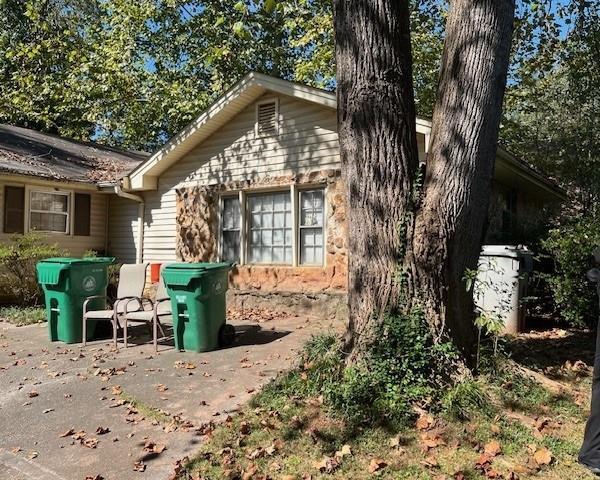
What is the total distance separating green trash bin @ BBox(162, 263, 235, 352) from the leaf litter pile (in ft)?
7.76

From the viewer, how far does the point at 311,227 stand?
408 inches

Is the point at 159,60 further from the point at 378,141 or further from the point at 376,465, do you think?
the point at 376,465

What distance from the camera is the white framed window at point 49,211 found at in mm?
12906

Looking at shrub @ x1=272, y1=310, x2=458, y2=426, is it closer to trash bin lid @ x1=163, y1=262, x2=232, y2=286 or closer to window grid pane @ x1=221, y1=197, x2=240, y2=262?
trash bin lid @ x1=163, y1=262, x2=232, y2=286

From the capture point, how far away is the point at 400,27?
4.89 meters

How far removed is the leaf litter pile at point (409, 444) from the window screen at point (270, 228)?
20.4ft

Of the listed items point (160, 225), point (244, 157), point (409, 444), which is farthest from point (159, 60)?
point (409, 444)

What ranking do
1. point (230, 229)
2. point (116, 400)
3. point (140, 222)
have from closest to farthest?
point (116, 400), point (230, 229), point (140, 222)

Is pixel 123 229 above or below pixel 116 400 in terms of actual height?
above

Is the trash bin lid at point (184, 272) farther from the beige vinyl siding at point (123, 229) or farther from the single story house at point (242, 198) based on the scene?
the beige vinyl siding at point (123, 229)

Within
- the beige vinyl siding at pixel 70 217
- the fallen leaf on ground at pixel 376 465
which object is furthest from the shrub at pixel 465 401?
the beige vinyl siding at pixel 70 217

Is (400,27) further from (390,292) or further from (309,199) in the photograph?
(309,199)

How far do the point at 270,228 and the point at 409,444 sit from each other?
24.2 feet

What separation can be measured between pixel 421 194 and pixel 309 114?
5.93 meters
